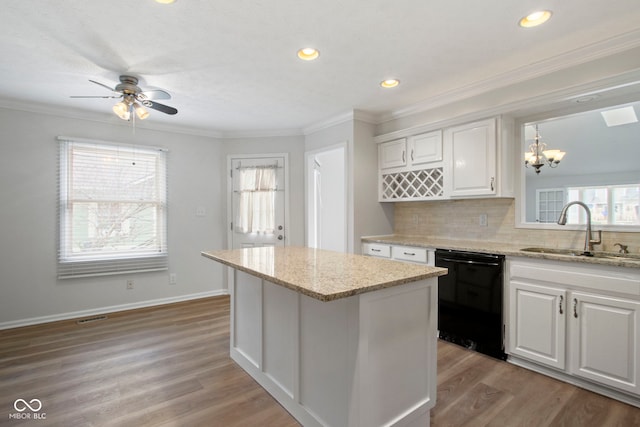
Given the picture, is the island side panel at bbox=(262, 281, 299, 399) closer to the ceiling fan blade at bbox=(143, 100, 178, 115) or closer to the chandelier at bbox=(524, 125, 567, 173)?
the ceiling fan blade at bbox=(143, 100, 178, 115)

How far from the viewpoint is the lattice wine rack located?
3.35m

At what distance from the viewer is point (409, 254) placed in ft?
10.5

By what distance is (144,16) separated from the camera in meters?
1.92

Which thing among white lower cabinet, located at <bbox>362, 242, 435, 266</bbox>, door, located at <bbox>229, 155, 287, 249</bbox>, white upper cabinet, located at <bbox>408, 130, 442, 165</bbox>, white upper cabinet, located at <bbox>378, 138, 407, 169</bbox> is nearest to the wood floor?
white lower cabinet, located at <bbox>362, 242, 435, 266</bbox>

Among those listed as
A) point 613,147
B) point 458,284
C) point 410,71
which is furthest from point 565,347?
point 410,71

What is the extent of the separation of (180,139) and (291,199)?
1748mm

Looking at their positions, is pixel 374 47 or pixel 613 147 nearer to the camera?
pixel 374 47

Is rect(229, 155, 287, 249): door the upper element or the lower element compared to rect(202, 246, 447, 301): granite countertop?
upper

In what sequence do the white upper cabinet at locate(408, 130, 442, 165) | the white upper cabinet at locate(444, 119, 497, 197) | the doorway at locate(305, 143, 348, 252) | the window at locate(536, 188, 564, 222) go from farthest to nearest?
the doorway at locate(305, 143, 348, 252)
the white upper cabinet at locate(408, 130, 442, 165)
the white upper cabinet at locate(444, 119, 497, 197)
the window at locate(536, 188, 564, 222)

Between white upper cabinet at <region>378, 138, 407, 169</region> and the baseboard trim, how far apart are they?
9.69ft

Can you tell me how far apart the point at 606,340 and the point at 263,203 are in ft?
12.5

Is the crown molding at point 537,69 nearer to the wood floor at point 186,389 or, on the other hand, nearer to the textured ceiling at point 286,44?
the textured ceiling at point 286,44

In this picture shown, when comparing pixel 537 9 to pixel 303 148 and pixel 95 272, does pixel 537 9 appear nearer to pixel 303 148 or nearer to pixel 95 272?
pixel 303 148

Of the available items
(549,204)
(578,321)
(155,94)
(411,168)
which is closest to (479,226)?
(549,204)
